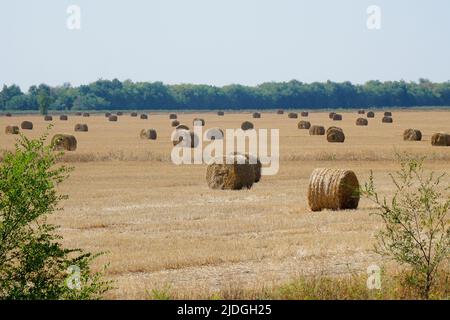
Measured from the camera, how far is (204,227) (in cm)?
2062

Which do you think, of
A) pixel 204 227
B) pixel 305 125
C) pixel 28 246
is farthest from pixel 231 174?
pixel 305 125

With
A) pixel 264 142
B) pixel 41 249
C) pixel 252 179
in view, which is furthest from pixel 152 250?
pixel 264 142

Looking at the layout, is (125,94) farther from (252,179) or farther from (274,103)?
(252,179)

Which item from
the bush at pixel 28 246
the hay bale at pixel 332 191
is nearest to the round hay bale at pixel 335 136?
the hay bale at pixel 332 191

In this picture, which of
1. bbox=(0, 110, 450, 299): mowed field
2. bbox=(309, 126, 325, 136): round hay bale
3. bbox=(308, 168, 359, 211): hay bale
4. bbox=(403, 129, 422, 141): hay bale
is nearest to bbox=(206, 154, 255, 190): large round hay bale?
bbox=(0, 110, 450, 299): mowed field

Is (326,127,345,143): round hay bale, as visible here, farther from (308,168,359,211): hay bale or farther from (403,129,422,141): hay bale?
(308,168,359,211): hay bale

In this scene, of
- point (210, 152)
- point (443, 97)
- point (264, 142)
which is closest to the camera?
point (210, 152)

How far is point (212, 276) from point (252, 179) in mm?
15252

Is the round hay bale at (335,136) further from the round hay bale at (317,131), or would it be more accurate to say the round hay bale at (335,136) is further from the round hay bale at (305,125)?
the round hay bale at (305,125)

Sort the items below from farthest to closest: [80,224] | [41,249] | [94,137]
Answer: [94,137]
[80,224]
[41,249]

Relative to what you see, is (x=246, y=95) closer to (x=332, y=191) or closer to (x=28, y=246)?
(x=332, y=191)

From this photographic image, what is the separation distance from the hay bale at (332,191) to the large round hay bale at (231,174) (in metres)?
5.60

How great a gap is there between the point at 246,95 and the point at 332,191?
152793 mm

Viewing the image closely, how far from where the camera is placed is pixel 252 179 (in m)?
29.8
